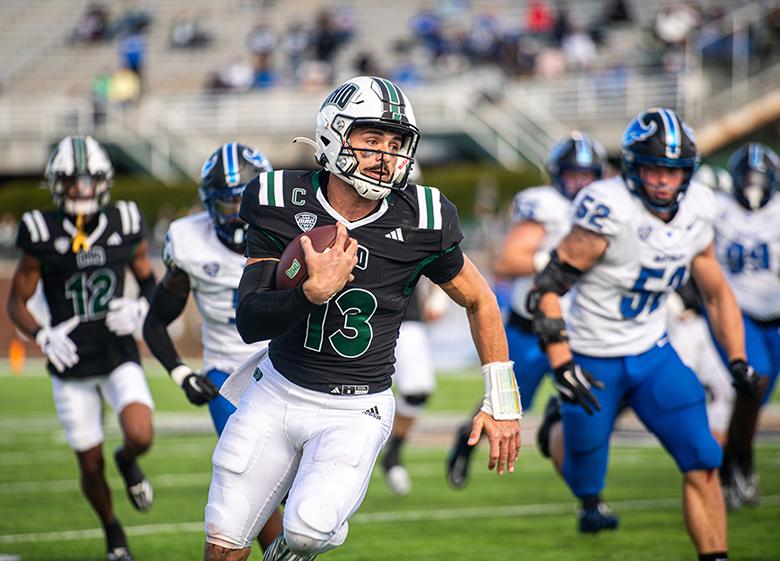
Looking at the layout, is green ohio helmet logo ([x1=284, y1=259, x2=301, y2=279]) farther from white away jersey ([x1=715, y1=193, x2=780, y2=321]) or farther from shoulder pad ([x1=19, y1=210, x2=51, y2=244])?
white away jersey ([x1=715, y1=193, x2=780, y2=321])

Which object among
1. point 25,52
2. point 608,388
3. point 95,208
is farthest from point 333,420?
point 25,52

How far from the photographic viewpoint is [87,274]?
678 centimetres

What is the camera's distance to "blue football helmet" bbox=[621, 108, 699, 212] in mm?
5816

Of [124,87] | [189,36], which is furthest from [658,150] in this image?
[189,36]

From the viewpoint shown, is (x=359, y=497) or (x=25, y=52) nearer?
(x=359, y=497)

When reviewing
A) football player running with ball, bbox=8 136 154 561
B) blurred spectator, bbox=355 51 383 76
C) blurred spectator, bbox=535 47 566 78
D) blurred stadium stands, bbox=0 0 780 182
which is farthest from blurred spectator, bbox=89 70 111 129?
football player running with ball, bbox=8 136 154 561

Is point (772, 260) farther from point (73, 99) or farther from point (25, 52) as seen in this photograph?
point (25, 52)

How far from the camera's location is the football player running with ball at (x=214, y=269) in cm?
579

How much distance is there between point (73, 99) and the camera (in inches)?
1160

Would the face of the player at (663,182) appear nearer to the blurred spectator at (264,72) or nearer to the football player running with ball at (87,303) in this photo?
the football player running with ball at (87,303)

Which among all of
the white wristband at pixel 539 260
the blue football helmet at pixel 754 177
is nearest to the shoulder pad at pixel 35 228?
the white wristband at pixel 539 260

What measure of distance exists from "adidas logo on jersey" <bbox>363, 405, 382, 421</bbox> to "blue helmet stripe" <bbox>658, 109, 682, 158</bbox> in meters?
2.04

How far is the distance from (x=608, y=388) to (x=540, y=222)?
1957 mm

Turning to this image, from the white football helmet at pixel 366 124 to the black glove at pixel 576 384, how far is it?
1697 mm
